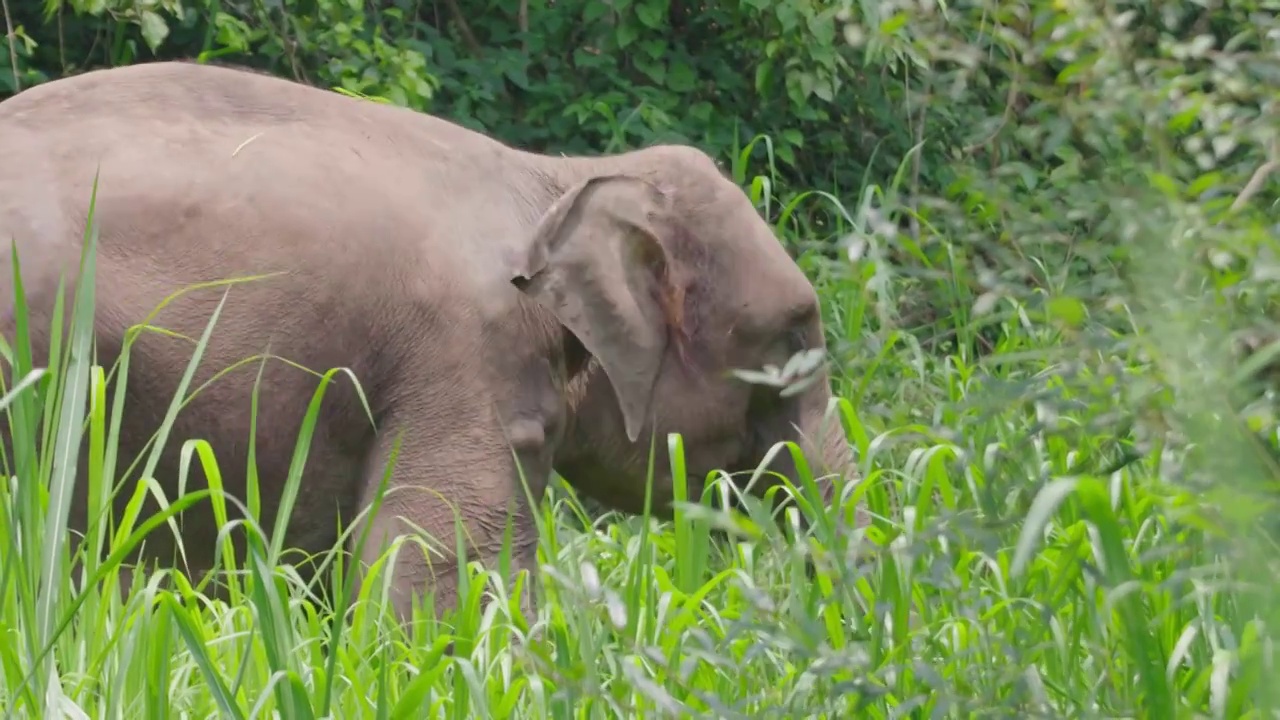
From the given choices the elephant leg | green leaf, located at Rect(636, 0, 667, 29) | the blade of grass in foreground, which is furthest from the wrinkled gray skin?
green leaf, located at Rect(636, 0, 667, 29)

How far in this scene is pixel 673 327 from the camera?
3.98 m

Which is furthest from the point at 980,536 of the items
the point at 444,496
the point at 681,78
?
the point at 681,78

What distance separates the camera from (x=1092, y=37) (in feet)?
5.51

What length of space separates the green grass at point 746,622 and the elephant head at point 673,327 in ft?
1.63

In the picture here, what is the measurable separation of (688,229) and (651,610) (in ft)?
4.44

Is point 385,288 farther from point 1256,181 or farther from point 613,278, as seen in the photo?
point 1256,181

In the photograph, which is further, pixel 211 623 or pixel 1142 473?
pixel 1142 473

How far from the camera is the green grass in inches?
72.4

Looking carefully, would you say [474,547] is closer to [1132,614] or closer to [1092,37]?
[1132,614]

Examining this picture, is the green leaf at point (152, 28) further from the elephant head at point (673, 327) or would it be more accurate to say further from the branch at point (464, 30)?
the branch at point (464, 30)

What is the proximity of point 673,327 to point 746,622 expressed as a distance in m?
2.03

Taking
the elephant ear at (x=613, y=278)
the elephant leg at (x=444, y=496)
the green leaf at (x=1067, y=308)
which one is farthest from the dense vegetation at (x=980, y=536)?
the elephant ear at (x=613, y=278)

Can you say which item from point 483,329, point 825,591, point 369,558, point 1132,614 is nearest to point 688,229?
point 483,329

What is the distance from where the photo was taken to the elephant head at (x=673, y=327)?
12.4 ft
